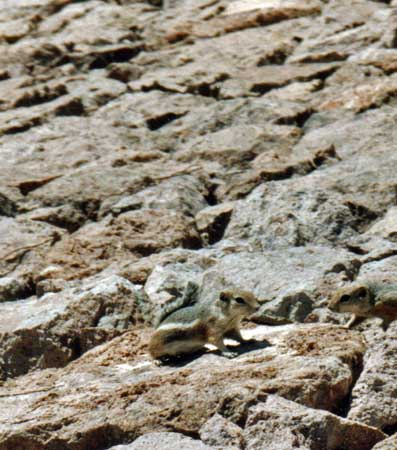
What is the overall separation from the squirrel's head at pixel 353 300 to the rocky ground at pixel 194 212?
0.10 metres

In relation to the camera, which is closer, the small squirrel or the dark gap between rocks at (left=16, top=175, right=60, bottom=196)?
the small squirrel

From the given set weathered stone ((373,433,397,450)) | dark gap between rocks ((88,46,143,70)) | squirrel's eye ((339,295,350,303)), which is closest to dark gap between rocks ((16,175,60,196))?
dark gap between rocks ((88,46,143,70))

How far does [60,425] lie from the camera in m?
6.50

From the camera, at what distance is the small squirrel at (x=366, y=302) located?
23.8 ft

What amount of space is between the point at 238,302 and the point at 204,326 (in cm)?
25

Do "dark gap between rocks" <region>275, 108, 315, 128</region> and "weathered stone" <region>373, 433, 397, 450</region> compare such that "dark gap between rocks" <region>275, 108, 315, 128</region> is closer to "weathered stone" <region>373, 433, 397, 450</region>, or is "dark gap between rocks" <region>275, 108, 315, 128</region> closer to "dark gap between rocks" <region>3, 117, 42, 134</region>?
"dark gap between rocks" <region>3, 117, 42, 134</region>

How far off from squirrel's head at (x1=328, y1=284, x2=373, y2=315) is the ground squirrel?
0.51 metres

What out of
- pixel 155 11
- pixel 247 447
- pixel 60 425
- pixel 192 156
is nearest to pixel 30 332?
pixel 60 425

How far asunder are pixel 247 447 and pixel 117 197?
15.1ft

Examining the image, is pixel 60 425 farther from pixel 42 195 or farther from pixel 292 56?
pixel 292 56

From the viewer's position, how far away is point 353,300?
24.2ft

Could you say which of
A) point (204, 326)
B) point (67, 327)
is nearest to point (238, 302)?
point (204, 326)

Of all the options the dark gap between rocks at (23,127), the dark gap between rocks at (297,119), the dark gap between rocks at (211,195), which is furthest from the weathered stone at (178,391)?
the dark gap between rocks at (23,127)

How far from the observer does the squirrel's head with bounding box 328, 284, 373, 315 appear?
729 cm
